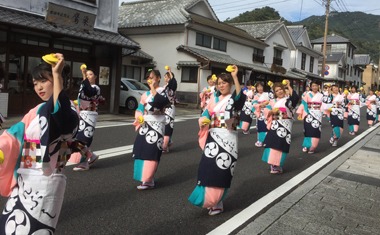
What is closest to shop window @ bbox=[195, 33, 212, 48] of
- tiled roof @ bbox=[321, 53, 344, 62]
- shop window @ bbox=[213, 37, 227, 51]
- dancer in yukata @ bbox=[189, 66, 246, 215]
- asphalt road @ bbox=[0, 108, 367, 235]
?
shop window @ bbox=[213, 37, 227, 51]

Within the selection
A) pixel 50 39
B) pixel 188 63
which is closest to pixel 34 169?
pixel 50 39

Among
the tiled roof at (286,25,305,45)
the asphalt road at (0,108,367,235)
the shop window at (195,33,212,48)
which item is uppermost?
the tiled roof at (286,25,305,45)

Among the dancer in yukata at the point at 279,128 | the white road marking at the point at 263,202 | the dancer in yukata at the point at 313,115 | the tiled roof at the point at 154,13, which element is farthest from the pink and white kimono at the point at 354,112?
the tiled roof at the point at 154,13

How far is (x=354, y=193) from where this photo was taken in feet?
18.3

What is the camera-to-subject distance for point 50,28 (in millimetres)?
12250

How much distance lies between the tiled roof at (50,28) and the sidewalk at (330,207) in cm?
1009

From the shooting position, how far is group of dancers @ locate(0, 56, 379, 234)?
2.29m

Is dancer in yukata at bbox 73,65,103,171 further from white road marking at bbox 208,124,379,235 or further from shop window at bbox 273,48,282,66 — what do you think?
shop window at bbox 273,48,282,66

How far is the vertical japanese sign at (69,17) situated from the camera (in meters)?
12.8

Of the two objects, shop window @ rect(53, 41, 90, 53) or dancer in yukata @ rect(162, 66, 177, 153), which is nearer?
dancer in yukata @ rect(162, 66, 177, 153)

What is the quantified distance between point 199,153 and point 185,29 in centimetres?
1499

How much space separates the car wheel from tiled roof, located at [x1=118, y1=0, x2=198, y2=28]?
7005 mm

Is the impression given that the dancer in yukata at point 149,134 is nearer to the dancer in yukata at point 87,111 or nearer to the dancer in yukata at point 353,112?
the dancer in yukata at point 87,111

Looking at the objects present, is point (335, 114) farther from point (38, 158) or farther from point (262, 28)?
point (262, 28)
